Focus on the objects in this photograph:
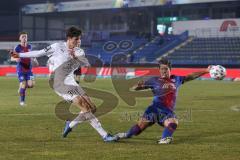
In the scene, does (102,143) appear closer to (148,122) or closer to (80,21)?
(148,122)

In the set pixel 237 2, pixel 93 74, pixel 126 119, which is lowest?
pixel 93 74

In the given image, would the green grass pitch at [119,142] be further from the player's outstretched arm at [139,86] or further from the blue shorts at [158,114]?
the player's outstretched arm at [139,86]

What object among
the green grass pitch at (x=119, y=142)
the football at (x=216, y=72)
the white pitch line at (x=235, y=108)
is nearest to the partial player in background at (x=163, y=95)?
the football at (x=216, y=72)

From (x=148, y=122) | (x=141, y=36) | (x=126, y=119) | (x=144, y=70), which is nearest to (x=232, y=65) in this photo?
(x=144, y=70)

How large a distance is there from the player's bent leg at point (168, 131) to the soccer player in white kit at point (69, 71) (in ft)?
2.96

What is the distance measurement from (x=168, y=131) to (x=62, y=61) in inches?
96.9

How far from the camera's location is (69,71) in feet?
33.9

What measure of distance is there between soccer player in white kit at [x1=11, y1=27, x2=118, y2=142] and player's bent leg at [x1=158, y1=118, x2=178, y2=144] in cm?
90

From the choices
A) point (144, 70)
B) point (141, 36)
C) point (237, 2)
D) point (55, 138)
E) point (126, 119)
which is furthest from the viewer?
point (141, 36)

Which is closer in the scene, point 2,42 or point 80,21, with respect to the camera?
point 2,42

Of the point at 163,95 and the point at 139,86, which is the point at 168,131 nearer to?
the point at 163,95

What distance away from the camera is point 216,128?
11.8 meters

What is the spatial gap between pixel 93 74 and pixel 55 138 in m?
36.4

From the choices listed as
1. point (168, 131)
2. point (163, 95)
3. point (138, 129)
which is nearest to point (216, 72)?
point (163, 95)
